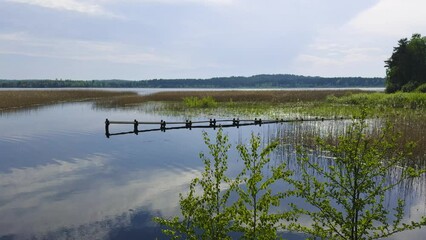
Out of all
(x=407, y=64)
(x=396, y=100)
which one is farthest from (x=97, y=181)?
(x=407, y=64)

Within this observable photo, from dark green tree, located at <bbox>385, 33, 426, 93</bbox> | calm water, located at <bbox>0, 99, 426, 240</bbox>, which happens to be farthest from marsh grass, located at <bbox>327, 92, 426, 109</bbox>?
calm water, located at <bbox>0, 99, 426, 240</bbox>

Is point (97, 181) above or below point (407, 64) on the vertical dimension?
below

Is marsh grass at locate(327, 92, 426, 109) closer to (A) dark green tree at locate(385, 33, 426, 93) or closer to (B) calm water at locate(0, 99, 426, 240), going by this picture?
(A) dark green tree at locate(385, 33, 426, 93)

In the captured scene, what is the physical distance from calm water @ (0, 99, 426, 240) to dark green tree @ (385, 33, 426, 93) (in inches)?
1654

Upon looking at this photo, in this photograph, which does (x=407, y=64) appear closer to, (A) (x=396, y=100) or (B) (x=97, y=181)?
Answer: (A) (x=396, y=100)

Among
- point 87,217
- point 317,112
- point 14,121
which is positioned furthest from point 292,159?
point 14,121

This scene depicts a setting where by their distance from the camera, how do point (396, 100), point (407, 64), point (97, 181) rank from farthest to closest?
point (407, 64) → point (396, 100) → point (97, 181)

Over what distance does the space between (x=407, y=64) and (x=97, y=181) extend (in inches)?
2637

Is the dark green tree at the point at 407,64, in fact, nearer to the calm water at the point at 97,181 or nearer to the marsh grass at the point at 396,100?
the marsh grass at the point at 396,100

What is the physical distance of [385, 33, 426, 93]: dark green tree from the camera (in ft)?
227

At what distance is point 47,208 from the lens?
15.7m

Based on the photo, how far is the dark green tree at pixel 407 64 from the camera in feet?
227

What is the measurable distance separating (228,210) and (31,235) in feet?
30.4

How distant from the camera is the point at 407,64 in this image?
69.2 meters
